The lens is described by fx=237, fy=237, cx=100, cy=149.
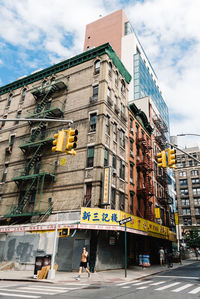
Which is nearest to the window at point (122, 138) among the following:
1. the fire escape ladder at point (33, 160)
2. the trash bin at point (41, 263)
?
the fire escape ladder at point (33, 160)

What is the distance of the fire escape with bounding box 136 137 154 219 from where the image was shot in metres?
27.9

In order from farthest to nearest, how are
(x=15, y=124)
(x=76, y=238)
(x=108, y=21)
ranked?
(x=108, y=21) → (x=15, y=124) → (x=76, y=238)

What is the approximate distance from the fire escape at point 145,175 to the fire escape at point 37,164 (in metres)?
10.8

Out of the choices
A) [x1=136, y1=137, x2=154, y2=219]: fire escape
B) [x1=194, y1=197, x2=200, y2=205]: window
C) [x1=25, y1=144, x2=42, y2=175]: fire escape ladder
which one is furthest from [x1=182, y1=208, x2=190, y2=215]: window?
[x1=25, y1=144, x2=42, y2=175]: fire escape ladder

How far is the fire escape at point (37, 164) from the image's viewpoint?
2230cm

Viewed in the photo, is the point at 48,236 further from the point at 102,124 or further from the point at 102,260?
the point at 102,124

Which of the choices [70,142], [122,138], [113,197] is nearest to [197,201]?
[122,138]

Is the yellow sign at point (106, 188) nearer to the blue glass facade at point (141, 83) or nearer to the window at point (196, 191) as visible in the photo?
the blue glass facade at point (141, 83)

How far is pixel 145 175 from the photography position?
31.0m

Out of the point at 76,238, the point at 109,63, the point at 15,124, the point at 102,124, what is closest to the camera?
the point at 76,238

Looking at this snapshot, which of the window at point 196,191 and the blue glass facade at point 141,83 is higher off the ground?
the blue glass facade at point 141,83

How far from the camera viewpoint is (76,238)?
60.2 ft

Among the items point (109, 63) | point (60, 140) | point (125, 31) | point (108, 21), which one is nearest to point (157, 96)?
point (125, 31)

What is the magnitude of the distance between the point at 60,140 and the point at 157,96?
50806 millimetres
